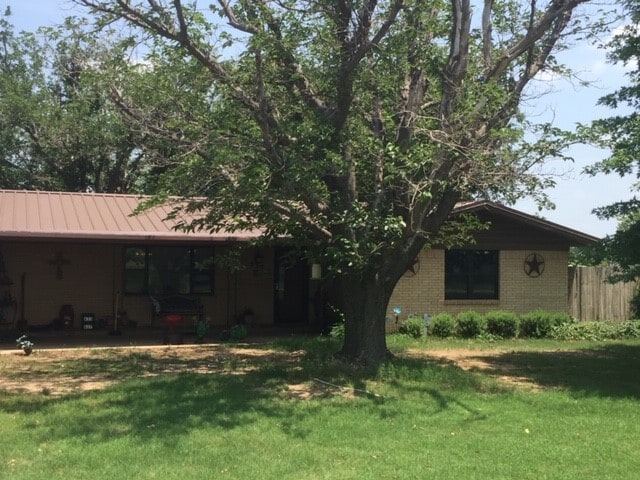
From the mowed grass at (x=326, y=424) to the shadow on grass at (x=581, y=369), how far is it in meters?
0.07

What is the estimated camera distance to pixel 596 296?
63.4 feet

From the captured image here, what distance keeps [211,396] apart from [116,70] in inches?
220

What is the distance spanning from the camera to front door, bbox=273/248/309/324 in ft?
Answer: 60.0

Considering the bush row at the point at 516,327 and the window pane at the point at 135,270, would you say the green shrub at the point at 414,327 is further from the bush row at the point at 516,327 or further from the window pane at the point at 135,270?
the window pane at the point at 135,270

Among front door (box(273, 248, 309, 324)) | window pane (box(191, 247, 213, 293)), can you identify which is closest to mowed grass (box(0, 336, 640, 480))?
window pane (box(191, 247, 213, 293))

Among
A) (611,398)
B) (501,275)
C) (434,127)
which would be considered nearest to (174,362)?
(434,127)

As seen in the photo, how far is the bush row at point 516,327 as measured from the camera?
1648 centimetres

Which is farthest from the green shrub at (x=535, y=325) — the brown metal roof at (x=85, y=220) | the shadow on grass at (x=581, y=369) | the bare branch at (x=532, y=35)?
the bare branch at (x=532, y=35)

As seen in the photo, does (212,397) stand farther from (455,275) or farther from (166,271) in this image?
(455,275)

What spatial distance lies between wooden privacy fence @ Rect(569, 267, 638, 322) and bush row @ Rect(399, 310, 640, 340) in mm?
1099

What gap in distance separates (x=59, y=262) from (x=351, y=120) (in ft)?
30.9

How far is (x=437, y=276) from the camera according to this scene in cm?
1728

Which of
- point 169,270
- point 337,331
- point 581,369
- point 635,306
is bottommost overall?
point 581,369

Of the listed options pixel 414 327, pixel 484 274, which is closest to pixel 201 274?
pixel 414 327
